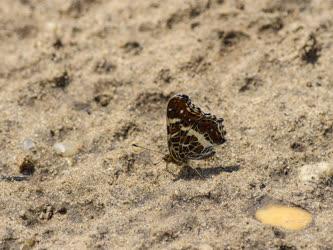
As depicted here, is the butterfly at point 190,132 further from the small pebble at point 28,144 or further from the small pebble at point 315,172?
the small pebble at point 28,144

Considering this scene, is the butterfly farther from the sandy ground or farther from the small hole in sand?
the small hole in sand

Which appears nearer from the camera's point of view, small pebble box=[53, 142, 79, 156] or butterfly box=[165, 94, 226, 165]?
butterfly box=[165, 94, 226, 165]

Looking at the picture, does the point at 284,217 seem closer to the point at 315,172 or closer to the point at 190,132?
the point at 315,172

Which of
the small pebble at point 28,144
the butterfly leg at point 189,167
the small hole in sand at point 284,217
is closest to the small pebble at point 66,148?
the small pebble at point 28,144

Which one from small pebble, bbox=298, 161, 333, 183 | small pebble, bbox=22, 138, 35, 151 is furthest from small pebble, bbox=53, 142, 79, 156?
small pebble, bbox=298, 161, 333, 183

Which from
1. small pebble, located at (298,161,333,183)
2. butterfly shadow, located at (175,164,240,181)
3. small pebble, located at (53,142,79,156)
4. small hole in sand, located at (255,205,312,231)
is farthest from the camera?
small pebble, located at (53,142,79,156)

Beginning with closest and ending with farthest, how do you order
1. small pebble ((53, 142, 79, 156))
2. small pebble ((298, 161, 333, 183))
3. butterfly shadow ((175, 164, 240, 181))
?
1. small pebble ((298, 161, 333, 183))
2. butterfly shadow ((175, 164, 240, 181))
3. small pebble ((53, 142, 79, 156))

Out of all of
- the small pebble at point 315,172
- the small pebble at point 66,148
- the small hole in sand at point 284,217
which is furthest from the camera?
the small pebble at point 66,148
